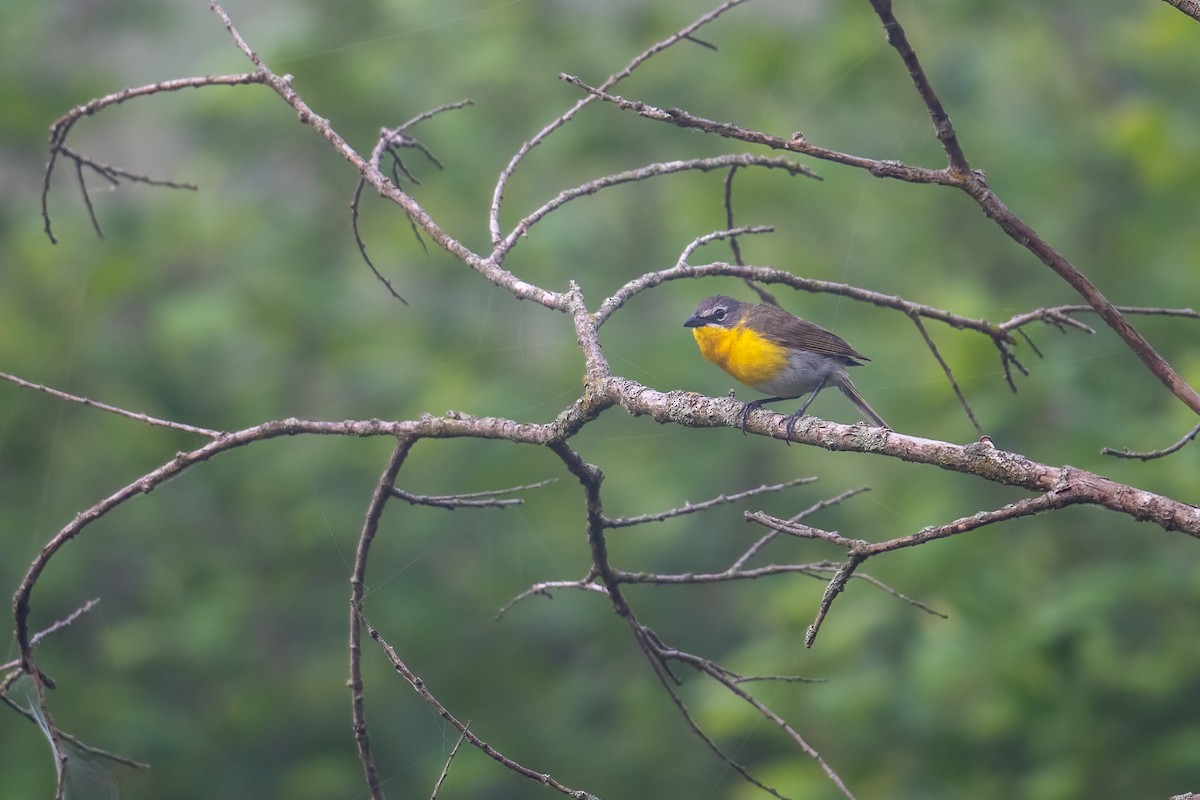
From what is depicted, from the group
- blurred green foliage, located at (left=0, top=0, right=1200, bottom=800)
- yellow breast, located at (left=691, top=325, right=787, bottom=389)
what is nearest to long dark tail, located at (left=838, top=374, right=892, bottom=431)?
yellow breast, located at (left=691, top=325, right=787, bottom=389)

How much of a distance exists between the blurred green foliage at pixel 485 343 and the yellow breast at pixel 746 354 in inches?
56.5

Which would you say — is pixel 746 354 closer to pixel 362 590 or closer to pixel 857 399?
pixel 857 399

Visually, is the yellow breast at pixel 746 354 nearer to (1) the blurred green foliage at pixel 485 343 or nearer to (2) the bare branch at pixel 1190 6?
(1) the blurred green foliage at pixel 485 343

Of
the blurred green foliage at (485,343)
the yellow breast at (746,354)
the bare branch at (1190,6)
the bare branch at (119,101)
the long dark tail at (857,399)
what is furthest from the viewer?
the blurred green foliage at (485,343)

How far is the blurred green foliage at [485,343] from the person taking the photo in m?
5.81

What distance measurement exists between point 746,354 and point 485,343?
411 centimetres

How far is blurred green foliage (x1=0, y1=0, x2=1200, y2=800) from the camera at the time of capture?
5.81 m

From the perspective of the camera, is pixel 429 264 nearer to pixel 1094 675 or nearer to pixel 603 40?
pixel 603 40

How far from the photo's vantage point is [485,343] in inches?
301

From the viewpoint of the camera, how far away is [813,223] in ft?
25.5

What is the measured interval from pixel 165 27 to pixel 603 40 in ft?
10.7

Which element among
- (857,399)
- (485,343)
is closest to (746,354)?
(857,399)

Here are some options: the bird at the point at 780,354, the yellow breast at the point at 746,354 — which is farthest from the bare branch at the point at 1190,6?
the yellow breast at the point at 746,354

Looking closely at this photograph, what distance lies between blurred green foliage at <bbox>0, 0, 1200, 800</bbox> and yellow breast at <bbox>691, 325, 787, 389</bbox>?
144cm
